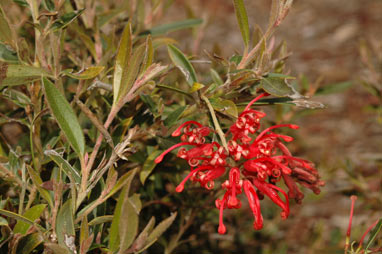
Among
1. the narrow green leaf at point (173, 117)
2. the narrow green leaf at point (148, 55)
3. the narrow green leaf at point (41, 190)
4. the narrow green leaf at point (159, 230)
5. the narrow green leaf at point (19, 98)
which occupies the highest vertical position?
the narrow green leaf at point (148, 55)

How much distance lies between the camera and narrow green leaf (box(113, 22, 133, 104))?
2.48 ft

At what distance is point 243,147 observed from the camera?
76 centimetres

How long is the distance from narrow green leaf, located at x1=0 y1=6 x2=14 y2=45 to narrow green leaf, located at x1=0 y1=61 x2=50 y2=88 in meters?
0.07

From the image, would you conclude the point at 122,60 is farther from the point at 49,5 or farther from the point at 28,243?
A: the point at 28,243

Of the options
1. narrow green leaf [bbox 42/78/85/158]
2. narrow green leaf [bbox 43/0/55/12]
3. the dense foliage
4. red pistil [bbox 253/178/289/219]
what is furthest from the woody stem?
narrow green leaf [bbox 43/0/55/12]

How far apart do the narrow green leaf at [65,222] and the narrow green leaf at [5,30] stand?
0.34m

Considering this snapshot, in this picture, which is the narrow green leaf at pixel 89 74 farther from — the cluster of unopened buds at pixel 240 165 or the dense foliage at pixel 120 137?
the cluster of unopened buds at pixel 240 165

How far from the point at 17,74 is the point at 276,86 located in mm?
441

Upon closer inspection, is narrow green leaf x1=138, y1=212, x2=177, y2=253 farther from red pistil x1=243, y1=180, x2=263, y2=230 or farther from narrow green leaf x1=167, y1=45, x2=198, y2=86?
narrow green leaf x1=167, y1=45, x2=198, y2=86

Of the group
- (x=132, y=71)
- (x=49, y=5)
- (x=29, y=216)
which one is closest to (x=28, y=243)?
(x=29, y=216)

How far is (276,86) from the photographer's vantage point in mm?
818

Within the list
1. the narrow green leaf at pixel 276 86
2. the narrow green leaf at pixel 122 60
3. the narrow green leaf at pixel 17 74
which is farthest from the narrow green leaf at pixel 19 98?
the narrow green leaf at pixel 276 86

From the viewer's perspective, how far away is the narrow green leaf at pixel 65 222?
713 mm

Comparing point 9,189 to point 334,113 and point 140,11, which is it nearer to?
point 140,11
